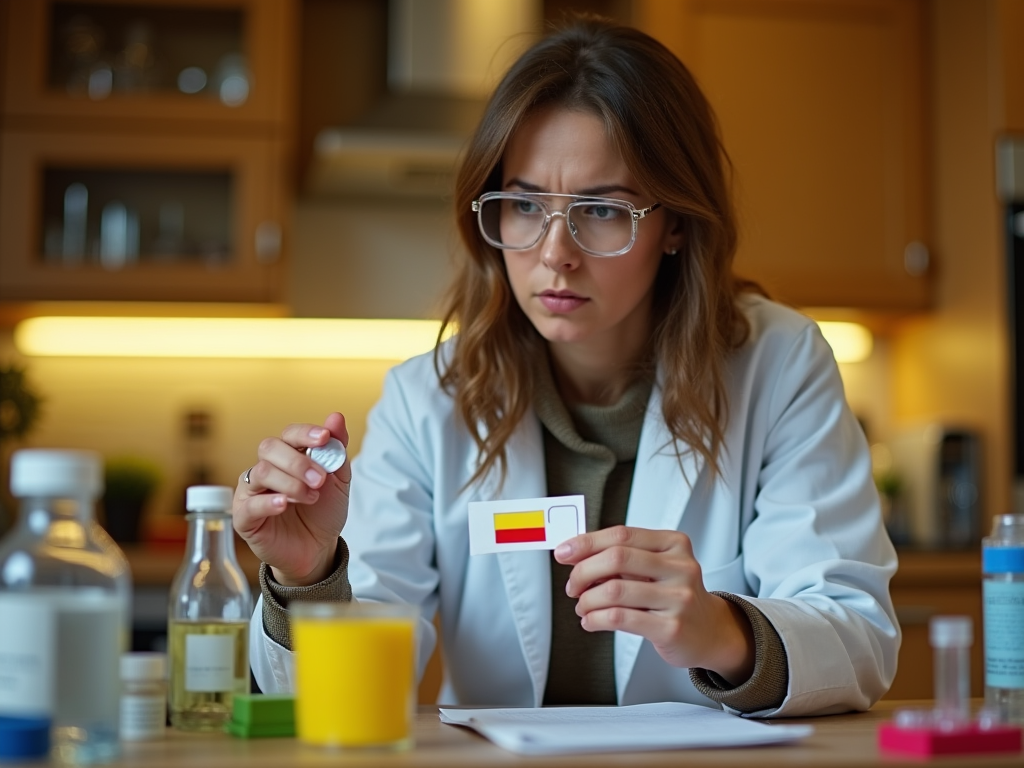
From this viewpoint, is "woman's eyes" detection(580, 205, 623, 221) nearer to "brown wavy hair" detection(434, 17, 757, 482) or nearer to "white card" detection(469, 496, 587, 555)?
"brown wavy hair" detection(434, 17, 757, 482)

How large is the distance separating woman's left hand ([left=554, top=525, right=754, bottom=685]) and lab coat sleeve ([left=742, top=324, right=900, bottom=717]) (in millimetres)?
125

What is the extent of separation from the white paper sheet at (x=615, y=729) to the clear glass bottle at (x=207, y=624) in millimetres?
187

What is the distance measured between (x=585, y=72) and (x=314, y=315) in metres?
Result: 1.79

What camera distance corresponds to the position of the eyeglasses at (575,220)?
142cm

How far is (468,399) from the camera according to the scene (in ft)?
5.00

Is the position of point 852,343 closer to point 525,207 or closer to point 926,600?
point 926,600

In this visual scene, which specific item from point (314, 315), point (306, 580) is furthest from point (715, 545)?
point (314, 315)

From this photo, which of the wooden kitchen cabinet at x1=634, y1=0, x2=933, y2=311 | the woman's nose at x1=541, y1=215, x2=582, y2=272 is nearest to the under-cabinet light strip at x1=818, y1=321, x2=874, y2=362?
the wooden kitchen cabinet at x1=634, y1=0, x2=933, y2=311

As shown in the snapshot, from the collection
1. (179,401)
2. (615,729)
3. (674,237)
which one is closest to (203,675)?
(615,729)

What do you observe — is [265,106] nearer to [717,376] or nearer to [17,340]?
[17,340]

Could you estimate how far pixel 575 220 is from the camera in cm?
144

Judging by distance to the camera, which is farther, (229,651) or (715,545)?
(715,545)

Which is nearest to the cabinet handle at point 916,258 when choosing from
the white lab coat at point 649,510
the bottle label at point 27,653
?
the white lab coat at point 649,510

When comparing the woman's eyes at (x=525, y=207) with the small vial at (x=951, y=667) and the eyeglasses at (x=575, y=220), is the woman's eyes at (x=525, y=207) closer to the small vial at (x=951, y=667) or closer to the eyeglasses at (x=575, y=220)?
the eyeglasses at (x=575, y=220)
